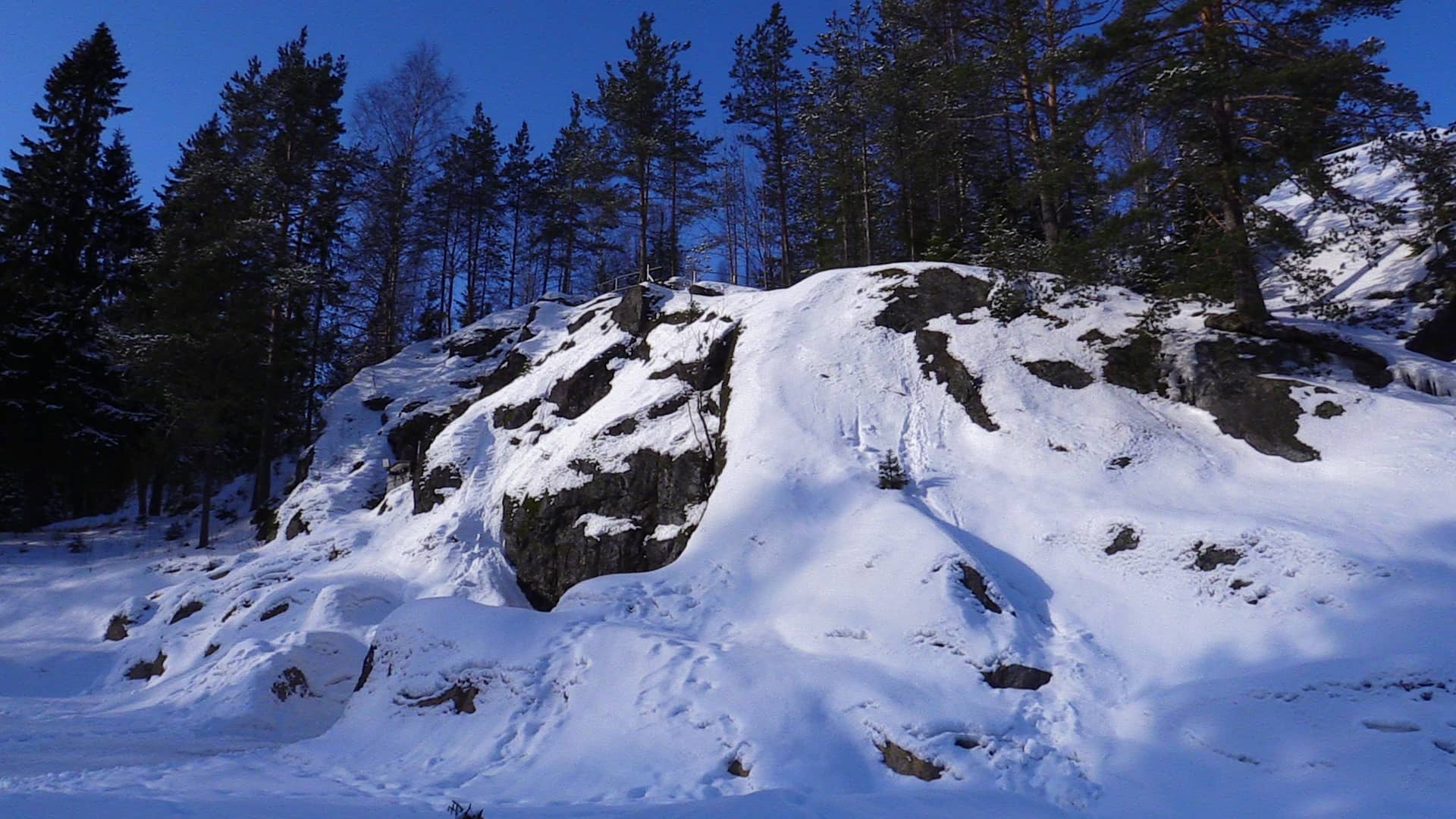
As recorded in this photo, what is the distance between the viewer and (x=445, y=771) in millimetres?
8008

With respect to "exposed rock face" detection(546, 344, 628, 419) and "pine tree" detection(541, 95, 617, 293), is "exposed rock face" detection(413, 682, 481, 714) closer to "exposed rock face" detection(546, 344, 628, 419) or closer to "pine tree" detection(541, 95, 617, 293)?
"exposed rock face" detection(546, 344, 628, 419)

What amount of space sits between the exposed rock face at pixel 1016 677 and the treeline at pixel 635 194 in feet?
24.7

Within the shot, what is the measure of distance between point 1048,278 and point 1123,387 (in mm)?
3369

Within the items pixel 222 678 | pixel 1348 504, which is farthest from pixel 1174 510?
pixel 222 678

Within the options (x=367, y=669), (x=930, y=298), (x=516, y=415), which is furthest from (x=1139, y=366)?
(x=516, y=415)

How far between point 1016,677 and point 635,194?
77.6 ft

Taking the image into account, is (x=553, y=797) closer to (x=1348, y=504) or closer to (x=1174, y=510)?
(x=1174, y=510)

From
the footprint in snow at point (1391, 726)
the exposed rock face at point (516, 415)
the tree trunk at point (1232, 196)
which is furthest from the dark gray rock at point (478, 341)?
the footprint in snow at point (1391, 726)

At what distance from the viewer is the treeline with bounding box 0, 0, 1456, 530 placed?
1260 cm

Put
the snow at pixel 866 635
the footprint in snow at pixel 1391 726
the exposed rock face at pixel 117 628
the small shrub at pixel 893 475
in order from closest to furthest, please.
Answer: the footprint in snow at pixel 1391 726 < the snow at pixel 866 635 < the small shrub at pixel 893 475 < the exposed rock face at pixel 117 628

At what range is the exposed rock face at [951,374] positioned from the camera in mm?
13875

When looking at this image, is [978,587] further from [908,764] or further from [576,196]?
[576,196]

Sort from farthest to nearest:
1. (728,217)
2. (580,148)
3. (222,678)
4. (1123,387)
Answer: (728,217)
(580,148)
(1123,387)
(222,678)

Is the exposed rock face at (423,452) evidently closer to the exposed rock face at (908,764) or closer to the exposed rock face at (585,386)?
the exposed rock face at (585,386)
